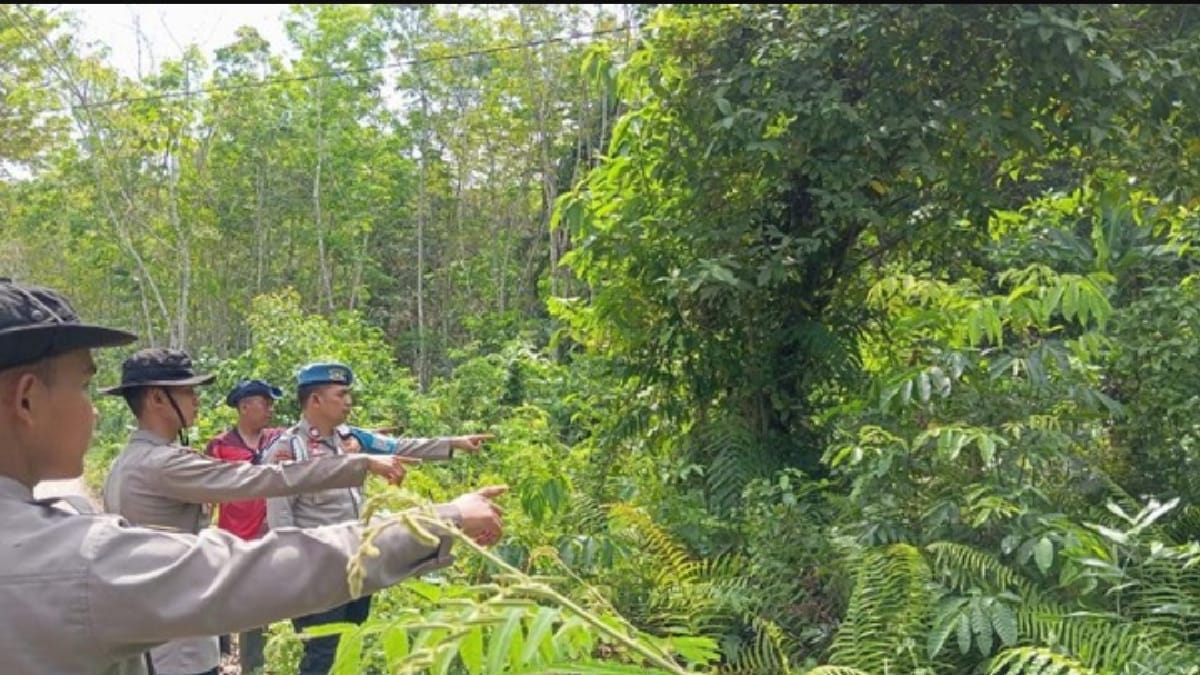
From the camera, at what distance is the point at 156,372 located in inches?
138

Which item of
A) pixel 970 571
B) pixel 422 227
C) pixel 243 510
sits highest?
pixel 970 571

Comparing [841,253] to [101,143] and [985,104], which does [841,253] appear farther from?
[101,143]

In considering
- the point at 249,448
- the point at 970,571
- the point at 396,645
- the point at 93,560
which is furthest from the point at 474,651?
the point at 249,448

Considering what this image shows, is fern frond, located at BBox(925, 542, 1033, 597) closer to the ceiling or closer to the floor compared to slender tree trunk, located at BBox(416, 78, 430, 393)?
closer to the ceiling

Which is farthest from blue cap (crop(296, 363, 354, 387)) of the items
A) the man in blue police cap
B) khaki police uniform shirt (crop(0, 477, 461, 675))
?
khaki police uniform shirt (crop(0, 477, 461, 675))

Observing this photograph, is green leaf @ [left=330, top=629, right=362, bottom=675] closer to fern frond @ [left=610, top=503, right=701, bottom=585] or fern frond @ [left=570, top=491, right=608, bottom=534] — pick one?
fern frond @ [left=610, top=503, right=701, bottom=585]

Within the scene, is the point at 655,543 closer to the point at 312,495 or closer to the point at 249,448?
the point at 312,495

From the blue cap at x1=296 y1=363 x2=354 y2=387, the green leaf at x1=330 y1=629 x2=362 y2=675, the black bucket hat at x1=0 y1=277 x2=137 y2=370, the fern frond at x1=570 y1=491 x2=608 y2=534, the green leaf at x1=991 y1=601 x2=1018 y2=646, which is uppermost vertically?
the black bucket hat at x1=0 y1=277 x2=137 y2=370

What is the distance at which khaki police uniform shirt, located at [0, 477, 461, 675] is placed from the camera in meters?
1.46

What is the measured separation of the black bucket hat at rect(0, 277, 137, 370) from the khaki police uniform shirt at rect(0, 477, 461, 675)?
0.72 feet

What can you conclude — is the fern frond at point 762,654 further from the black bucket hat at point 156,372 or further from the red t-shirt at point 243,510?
the red t-shirt at point 243,510

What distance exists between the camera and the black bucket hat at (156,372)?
3475mm

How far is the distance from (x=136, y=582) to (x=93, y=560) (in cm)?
7

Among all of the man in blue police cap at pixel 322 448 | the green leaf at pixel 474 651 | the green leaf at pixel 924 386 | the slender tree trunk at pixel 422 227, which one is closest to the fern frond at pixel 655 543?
the man in blue police cap at pixel 322 448
